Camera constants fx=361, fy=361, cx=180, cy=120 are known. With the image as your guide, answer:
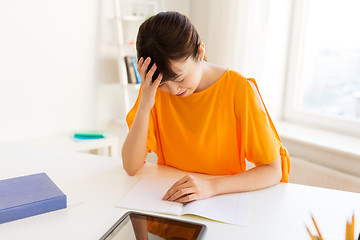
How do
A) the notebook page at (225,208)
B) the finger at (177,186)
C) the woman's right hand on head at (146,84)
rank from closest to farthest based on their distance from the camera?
the notebook page at (225,208) → the finger at (177,186) → the woman's right hand on head at (146,84)

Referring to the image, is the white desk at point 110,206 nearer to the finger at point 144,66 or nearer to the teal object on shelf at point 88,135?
the finger at point 144,66

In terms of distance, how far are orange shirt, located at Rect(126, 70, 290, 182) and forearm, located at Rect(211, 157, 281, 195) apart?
0.06 metres

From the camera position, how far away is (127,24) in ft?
9.35

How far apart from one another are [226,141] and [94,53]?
1738 millimetres

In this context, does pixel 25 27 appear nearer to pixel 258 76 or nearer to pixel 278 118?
pixel 258 76

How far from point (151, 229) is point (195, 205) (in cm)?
18

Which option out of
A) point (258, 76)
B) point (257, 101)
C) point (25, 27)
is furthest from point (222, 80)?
point (25, 27)

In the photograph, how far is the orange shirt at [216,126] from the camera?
4.03 ft

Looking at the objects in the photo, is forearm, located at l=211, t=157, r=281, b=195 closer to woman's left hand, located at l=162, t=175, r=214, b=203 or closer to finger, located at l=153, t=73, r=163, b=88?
woman's left hand, located at l=162, t=175, r=214, b=203

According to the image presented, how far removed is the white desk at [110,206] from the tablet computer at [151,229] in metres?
0.04

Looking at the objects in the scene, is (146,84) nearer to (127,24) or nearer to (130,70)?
(130,70)

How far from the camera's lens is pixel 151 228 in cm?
84

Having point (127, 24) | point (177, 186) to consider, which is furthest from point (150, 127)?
point (127, 24)

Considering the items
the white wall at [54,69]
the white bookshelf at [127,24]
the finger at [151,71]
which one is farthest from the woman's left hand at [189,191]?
the white bookshelf at [127,24]
